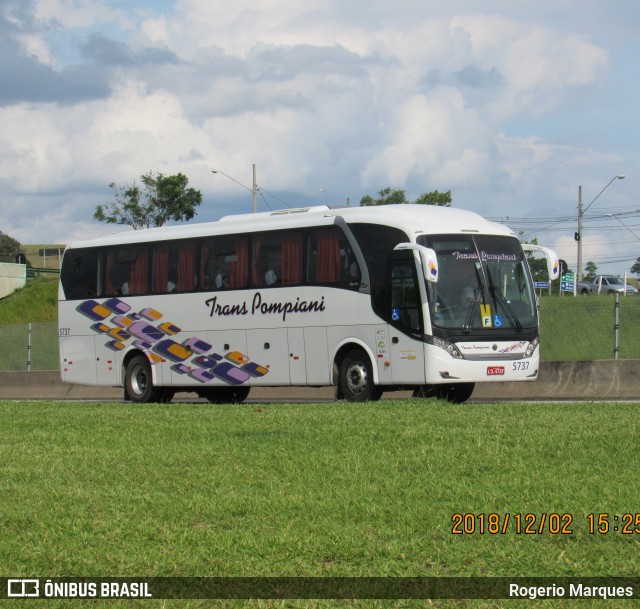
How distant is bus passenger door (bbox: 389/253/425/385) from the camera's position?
20.3 m

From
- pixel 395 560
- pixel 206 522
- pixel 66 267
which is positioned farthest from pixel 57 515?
pixel 66 267

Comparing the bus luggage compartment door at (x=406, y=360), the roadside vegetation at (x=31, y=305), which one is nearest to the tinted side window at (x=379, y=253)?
the bus luggage compartment door at (x=406, y=360)

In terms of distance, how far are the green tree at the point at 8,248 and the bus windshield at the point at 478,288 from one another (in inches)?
4543

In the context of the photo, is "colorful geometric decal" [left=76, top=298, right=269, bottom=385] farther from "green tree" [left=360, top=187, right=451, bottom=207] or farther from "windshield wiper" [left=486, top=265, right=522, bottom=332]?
"green tree" [left=360, top=187, right=451, bottom=207]

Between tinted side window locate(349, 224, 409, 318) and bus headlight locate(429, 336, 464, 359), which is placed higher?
tinted side window locate(349, 224, 409, 318)

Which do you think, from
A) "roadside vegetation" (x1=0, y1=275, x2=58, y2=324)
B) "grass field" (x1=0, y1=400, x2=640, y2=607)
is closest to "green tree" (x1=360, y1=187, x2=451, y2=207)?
"roadside vegetation" (x1=0, y1=275, x2=58, y2=324)

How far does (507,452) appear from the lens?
10.2 metres

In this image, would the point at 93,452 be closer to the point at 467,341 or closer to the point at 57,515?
the point at 57,515

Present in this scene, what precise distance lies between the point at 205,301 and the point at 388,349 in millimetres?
5161

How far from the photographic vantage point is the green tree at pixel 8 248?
13400cm

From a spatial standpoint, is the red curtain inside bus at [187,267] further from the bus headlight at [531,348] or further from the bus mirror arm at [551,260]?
the bus headlight at [531,348]

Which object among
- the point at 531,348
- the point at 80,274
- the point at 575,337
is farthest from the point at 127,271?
the point at 575,337

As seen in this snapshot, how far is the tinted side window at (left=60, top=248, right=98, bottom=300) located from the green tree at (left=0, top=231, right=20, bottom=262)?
106 metres

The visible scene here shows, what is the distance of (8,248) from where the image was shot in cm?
13962
